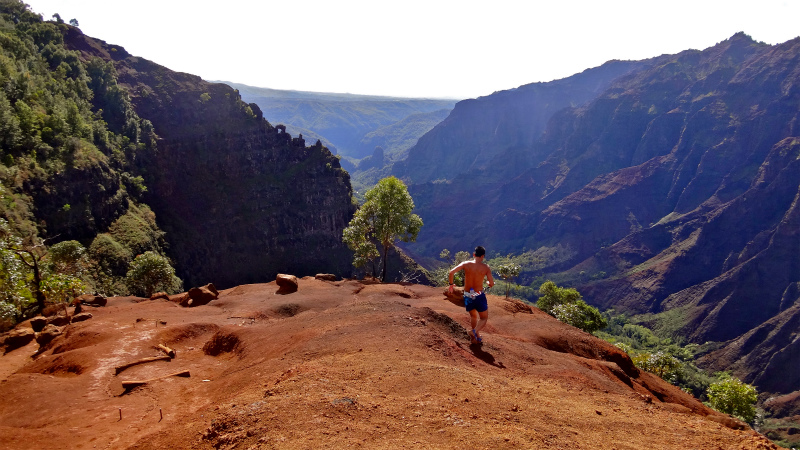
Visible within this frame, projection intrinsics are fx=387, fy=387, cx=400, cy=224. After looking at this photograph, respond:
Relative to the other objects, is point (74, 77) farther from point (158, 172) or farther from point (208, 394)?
point (208, 394)

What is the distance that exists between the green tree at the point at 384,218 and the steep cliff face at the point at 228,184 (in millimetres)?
57621

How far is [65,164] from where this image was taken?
60.6 m

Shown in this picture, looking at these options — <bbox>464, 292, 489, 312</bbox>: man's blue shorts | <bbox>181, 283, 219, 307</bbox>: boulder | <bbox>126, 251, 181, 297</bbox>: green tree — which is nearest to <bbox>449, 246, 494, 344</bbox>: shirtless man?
<bbox>464, 292, 489, 312</bbox>: man's blue shorts

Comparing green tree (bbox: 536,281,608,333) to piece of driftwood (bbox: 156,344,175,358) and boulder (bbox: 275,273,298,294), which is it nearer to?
boulder (bbox: 275,273,298,294)

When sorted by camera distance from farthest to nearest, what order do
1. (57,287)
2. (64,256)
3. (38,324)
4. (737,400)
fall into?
(64,256) → (737,400) → (57,287) → (38,324)

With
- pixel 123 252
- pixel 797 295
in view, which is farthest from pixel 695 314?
pixel 123 252

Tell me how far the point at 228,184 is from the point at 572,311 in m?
91.8

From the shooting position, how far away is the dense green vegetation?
4512cm

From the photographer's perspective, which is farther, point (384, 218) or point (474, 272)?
point (384, 218)

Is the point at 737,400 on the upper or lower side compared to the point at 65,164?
lower

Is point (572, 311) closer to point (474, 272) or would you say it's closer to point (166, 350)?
point (474, 272)

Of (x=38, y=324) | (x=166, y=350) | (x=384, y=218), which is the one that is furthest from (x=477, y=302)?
(x=384, y=218)

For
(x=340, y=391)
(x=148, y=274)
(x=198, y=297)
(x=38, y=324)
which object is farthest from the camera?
(x=148, y=274)

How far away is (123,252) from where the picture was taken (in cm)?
6431
